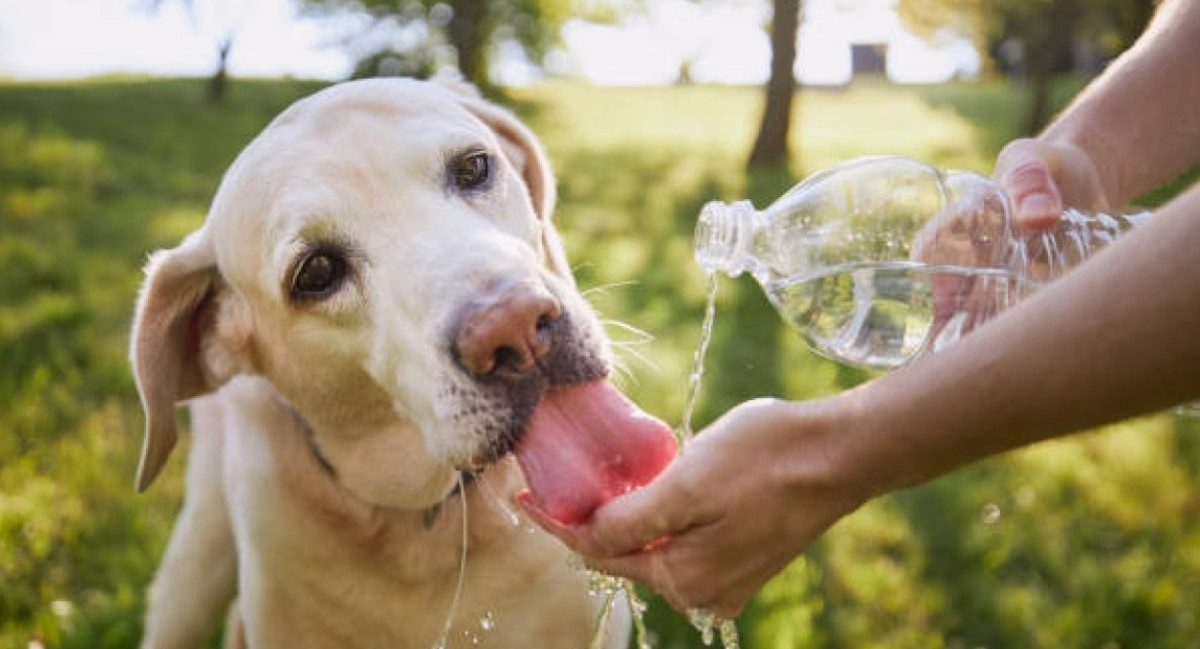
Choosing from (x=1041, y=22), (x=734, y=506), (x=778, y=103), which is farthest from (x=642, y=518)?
(x=1041, y=22)

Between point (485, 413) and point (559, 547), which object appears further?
point (559, 547)

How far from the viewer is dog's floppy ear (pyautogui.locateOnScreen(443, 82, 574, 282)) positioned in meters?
2.73

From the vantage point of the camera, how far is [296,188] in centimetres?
223

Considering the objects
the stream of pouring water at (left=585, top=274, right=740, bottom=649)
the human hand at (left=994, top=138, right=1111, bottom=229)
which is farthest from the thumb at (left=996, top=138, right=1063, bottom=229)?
the stream of pouring water at (left=585, top=274, right=740, bottom=649)

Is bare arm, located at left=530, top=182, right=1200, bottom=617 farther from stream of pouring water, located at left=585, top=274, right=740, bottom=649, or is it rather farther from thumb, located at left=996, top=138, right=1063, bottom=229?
thumb, located at left=996, top=138, right=1063, bottom=229

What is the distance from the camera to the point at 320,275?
2264 mm

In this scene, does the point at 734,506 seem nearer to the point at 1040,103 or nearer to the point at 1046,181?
the point at 1046,181

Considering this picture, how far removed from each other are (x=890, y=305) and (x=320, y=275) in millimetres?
1270

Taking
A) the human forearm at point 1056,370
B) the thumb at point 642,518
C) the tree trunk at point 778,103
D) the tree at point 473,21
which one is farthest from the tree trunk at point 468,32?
the human forearm at point 1056,370

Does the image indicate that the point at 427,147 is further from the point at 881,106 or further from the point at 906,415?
the point at 881,106

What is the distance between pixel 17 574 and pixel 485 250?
2.68 metres

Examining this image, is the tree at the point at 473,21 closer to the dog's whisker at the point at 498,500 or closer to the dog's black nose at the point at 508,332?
the dog's whisker at the point at 498,500

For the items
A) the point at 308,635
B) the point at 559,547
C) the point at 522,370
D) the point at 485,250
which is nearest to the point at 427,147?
the point at 485,250

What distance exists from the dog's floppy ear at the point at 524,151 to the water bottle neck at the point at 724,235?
416 millimetres
